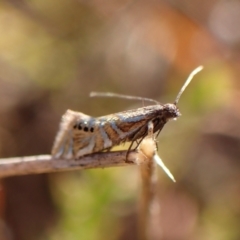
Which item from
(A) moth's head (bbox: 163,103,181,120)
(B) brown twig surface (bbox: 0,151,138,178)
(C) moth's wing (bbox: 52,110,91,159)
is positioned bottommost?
(B) brown twig surface (bbox: 0,151,138,178)

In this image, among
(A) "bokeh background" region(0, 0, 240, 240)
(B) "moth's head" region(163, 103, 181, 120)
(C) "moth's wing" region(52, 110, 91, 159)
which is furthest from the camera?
(A) "bokeh background" region(0, 0, 240, 240)

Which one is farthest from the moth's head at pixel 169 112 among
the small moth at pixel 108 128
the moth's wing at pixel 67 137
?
the moth's wing at pixel 67 137

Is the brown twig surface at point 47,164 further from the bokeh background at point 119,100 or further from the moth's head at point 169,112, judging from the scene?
the bokeh background at point 119,100

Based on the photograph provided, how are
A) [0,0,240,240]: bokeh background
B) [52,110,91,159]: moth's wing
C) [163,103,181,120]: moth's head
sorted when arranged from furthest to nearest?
[0,0,240,240]: bokeh background → [52,110,91,159]: moth's wing → [163,103,181,120]: moth's head

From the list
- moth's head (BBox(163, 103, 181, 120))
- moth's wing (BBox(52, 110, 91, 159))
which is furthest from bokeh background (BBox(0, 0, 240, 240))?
moth's head (BBox(163, 103, 181, 120))

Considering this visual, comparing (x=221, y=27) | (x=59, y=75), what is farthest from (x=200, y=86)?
(x=59, y=75)

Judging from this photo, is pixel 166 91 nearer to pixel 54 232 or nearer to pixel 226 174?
pixel 226 174

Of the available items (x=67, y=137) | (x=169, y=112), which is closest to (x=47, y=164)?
(x=67, y=137)

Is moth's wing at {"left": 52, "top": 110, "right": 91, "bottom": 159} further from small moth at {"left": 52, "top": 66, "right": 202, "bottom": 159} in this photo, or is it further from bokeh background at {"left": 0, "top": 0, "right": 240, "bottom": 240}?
bokeh background at {"left": 0, "top": 0, "right": 240, "bottom": 240}
